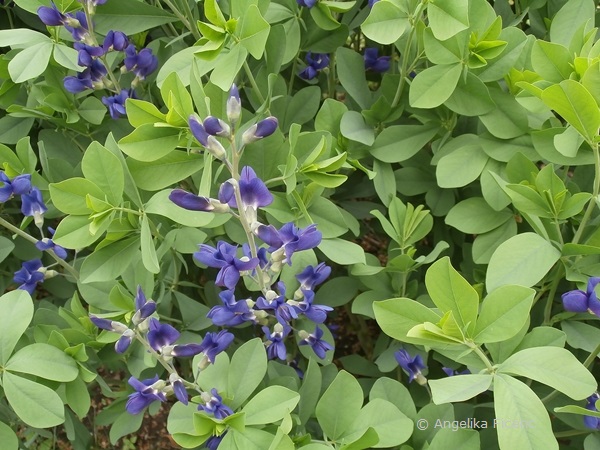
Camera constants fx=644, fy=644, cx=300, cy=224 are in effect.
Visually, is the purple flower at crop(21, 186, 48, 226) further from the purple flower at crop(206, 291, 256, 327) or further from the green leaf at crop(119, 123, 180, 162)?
the purple flower at crop(206, 291, 256, 327)

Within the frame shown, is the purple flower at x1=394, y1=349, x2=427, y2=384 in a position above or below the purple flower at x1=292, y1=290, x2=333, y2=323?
below

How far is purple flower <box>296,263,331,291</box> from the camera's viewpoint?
4.03 feet

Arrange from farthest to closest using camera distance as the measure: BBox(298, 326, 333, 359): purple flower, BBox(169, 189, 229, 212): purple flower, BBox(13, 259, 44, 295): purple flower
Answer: BBox(13, 259, 44, 295): purple flower, BBox(298, 326, 333, 359): purple flower, BBox(169, 189, 229, 212): purple flower

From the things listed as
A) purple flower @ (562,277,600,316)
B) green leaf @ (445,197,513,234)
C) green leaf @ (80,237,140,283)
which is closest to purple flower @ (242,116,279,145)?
green leaf @ (80,237,140,283)

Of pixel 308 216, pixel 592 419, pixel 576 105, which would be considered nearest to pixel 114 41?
pixel 308 216

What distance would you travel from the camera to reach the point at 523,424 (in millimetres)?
936

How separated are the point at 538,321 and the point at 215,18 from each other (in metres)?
0.97

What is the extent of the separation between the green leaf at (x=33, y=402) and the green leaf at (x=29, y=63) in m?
0.60

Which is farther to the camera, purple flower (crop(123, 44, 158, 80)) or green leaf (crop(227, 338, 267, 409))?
purple flower (crop(123, 44, 158, 80))

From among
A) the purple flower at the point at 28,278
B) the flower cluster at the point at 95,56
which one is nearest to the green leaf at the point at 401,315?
the flower cluster at the point at 95,56

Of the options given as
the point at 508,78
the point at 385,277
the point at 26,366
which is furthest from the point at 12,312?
the point at 508,78

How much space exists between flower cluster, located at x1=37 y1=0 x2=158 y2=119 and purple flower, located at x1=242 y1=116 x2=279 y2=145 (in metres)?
0.40

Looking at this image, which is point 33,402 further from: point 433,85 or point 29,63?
point 433,85

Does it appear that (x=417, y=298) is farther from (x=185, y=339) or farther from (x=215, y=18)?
(x=215, y=18)
